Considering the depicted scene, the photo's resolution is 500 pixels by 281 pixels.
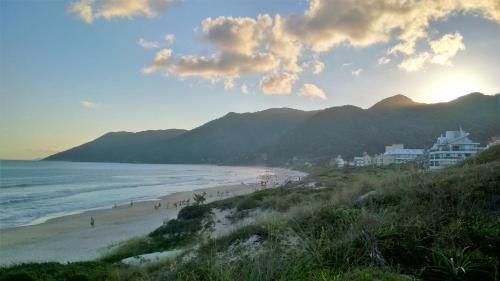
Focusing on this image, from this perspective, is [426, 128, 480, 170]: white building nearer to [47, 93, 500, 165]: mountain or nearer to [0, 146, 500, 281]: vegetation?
[0, 146, 500, 281]: vegetation

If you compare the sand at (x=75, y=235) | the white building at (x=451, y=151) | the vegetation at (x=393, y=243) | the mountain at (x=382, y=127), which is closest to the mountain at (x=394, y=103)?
the mountain at (x=382, y=127)

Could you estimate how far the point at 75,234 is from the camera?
24.2 metres

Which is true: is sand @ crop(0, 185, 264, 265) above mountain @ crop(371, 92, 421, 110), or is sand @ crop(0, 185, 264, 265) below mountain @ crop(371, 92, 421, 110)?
below

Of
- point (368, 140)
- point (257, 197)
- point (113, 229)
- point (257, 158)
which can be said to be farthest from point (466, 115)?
point (113, 229)

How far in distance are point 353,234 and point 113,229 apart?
2543 centimetres

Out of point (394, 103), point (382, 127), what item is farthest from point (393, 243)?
point (394, 103)

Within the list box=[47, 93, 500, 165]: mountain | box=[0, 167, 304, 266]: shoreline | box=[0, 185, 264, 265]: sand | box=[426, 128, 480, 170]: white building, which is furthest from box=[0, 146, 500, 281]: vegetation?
box=[47, 93, 500, 165]: mountain

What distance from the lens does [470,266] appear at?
363cm

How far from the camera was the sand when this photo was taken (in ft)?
61.8

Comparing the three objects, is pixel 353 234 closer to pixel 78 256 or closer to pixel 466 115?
pixel 78 256

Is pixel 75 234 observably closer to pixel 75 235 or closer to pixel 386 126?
pixel 75 235

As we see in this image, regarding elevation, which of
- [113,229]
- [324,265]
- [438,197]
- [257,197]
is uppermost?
[438,197]

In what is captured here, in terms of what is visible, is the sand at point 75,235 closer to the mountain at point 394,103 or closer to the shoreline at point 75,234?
the shoreline at point 75,234

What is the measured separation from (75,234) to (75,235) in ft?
1.16
